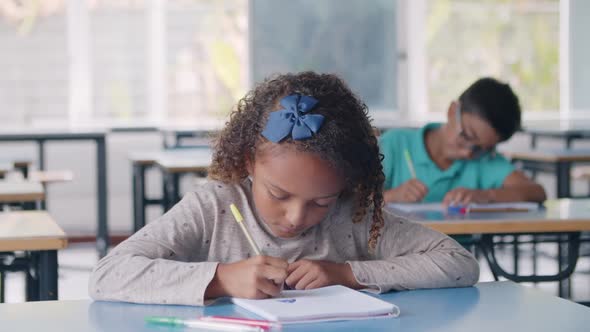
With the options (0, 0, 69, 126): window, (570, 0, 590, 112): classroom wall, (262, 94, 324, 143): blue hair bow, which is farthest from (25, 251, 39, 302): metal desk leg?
(570, 0, 590, 112): classroom wall

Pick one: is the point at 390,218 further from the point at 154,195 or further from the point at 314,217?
the point at 154,195

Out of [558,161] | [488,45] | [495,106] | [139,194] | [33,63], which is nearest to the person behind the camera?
[495,106]

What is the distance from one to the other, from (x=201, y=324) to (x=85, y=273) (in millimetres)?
4315

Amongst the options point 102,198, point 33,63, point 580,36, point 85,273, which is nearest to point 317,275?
point 85,273

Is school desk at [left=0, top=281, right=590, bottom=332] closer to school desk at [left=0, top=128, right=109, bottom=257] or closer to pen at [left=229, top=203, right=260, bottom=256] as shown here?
pen at [left=229, top=203, right=260, bottom=256]

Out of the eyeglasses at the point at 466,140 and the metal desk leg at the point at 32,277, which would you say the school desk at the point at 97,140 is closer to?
the metal desk leg at the point at 32,277

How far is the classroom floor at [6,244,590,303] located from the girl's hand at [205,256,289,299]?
300 centimetres

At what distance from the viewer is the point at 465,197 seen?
107 inches

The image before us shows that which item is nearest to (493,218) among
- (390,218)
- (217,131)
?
(390,218)

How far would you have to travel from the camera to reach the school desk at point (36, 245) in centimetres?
206

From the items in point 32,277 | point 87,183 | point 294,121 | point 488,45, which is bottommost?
point 87,183

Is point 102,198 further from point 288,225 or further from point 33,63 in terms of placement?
point 288,225

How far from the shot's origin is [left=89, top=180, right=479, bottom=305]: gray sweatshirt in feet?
4.75

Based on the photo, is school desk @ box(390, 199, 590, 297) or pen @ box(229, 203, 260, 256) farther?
school desk @ box(390, 199, 590, 297)
